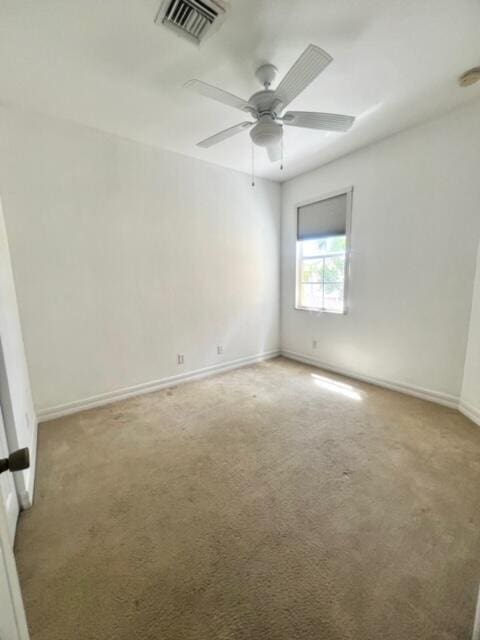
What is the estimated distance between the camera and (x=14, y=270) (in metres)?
2.39

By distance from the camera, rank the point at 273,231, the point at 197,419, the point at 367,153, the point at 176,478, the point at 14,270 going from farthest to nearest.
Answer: the point at 273,231, the point at 367,153, the point at 197,419, the point at 14,270, the point at 176,478

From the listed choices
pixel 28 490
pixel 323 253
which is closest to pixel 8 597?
pixel 28 490

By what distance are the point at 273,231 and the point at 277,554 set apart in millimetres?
3862

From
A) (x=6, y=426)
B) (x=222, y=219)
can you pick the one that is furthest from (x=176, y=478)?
(x=222, y=219)

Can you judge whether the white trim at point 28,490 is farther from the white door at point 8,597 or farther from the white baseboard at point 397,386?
the white baseboard at point 397,386

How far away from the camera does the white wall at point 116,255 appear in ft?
8.01

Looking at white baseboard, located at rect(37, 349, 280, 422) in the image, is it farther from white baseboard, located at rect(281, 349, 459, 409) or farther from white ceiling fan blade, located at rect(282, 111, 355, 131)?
white ceiling fan blade, located at rect(282, 111, 355, 131)

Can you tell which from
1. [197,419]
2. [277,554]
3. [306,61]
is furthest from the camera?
[197,419]

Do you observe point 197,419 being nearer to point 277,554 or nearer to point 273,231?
point 277,554

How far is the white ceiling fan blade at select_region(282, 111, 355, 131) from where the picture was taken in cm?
186

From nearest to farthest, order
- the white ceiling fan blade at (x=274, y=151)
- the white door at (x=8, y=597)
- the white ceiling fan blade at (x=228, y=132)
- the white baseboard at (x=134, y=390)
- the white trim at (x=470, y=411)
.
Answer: the white door at (x=8, y=597)
the white ceiling fan blade at (x=228, y=132)
the white ceiling fan blade at (x=274, y=151)
the white trim at (x=470, y=411)
the white baseboard at (x=134, y=390)

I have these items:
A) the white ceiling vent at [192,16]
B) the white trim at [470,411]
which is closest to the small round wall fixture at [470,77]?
the white ceiling vent at [192,16]

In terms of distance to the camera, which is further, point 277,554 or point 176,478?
point 176,478

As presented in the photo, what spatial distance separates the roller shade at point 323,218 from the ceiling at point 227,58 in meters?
0.95
